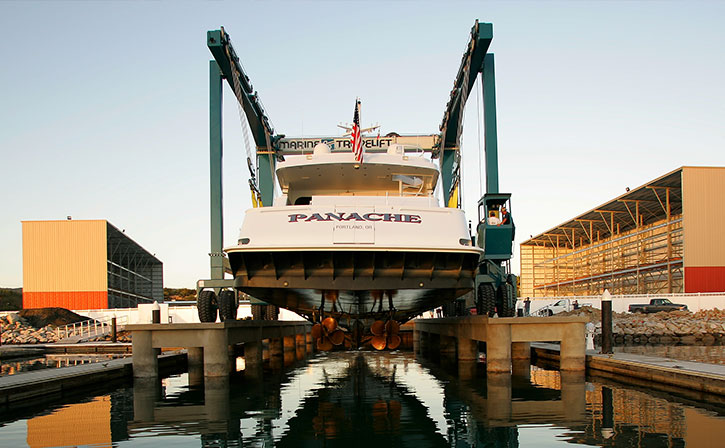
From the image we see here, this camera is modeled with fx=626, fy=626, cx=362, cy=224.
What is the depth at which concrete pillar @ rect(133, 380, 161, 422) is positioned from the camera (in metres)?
8.85

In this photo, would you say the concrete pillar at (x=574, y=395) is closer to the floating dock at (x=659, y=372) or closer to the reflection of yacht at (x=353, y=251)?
the floating dock at (x=659, y=372)

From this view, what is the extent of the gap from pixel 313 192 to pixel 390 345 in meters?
3.65

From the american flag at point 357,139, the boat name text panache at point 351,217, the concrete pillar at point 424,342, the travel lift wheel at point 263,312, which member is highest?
the american flag at point 357,139

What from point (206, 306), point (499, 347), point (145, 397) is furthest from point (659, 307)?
point (145, 397)

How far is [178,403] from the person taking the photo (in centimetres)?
1002

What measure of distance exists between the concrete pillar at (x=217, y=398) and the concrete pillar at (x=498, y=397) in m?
3.66

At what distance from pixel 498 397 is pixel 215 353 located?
17.8 feet

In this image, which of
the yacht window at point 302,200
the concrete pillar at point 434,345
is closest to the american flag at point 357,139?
the yacht window at point 302,200

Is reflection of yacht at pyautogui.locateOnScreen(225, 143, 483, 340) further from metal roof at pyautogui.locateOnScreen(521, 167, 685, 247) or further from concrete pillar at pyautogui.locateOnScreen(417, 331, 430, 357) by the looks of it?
metal roof at pyautogui.locateOnScreen(521, 167, 685, 247)

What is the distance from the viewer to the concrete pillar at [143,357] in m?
12.4

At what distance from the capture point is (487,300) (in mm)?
12422

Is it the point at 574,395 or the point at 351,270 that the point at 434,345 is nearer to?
the point at 574,395

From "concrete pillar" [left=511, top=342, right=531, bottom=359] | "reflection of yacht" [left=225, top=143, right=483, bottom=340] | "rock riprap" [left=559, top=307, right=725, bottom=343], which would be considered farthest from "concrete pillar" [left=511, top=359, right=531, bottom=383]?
"rock riprap" [left=559, top=307, right=725, bottom=343]

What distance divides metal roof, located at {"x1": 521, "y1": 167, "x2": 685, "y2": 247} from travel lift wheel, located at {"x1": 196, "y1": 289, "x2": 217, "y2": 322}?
28716mm
